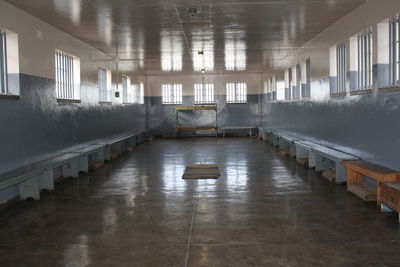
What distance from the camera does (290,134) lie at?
39.2 feet

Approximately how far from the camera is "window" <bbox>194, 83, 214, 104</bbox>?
62.9 ft

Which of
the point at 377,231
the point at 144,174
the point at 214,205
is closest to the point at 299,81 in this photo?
the point at 144,174

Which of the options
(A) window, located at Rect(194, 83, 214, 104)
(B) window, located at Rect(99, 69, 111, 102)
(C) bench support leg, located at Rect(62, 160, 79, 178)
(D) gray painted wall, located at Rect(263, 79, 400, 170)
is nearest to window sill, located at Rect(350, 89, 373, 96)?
(D) gray painted wall, located at Rect(263, 79, 400, 170)

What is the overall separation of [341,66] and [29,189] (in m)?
5.80

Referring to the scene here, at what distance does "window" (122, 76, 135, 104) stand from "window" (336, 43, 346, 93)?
8.26 m

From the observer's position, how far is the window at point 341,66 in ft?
25.6

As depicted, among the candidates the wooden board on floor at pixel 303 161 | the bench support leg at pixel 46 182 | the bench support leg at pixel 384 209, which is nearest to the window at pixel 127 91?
the wooden board on floor at pixel 303 161

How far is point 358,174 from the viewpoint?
6.35m

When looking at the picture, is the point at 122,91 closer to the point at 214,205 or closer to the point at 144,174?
the point at 144,174

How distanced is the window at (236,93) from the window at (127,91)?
A: 5.11 metres

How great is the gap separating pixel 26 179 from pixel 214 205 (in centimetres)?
254

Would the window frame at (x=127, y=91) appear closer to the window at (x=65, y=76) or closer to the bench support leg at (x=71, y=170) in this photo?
the window at (x=65, y=76)

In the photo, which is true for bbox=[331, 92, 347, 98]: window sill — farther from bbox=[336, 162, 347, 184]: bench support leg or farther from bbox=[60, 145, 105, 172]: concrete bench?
bbox=[60, 145, 105, 172]: concrete bench

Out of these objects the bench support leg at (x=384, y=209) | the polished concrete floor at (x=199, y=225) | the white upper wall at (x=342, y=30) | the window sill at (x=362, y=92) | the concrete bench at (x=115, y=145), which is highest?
the white upper wall at (x=342, y=30)
